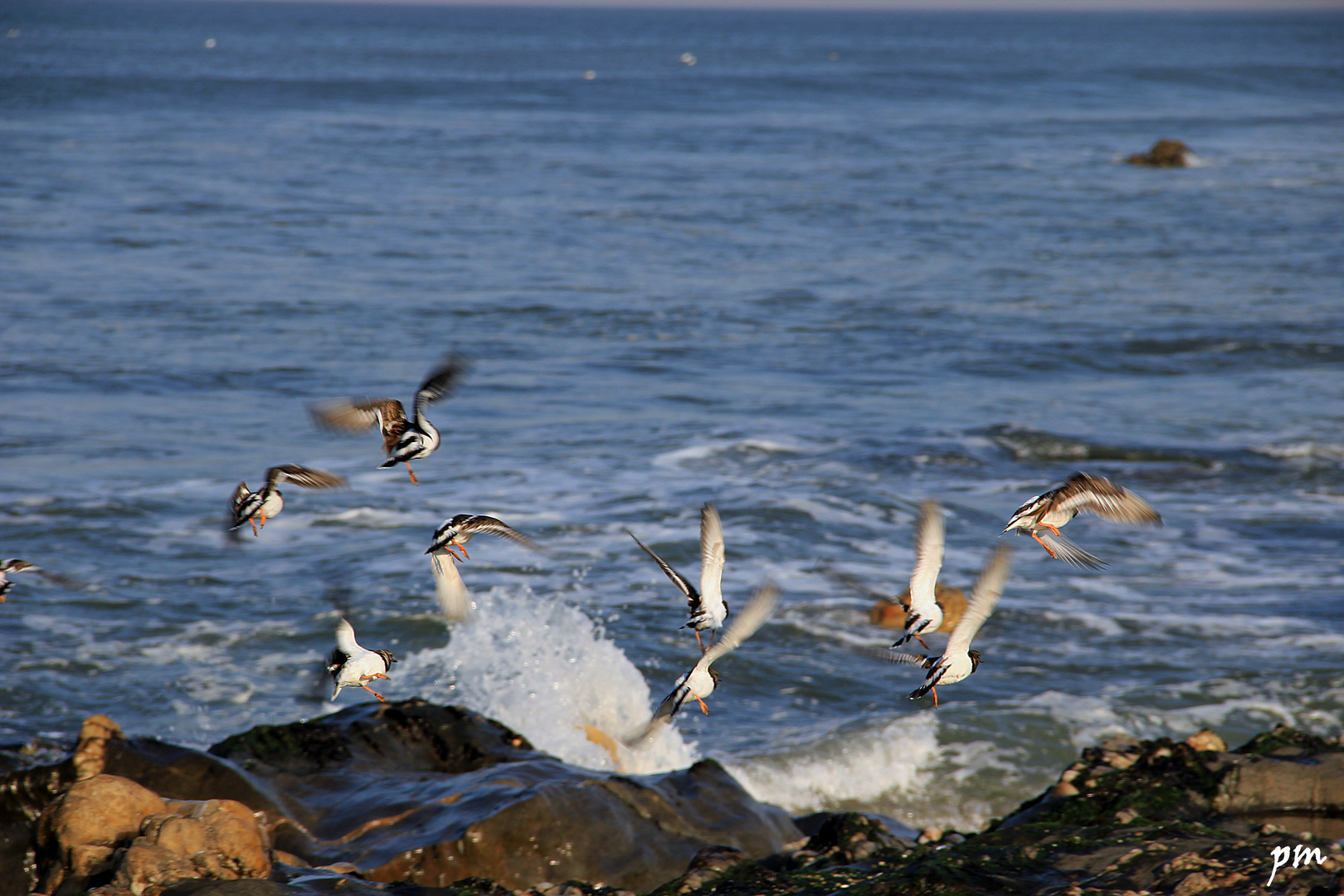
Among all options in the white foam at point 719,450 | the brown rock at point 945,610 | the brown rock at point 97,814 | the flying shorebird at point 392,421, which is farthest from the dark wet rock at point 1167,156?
the brown rock at point 97,814

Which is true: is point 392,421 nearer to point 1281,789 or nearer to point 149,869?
point 149,869

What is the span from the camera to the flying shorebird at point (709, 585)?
3.89 meters

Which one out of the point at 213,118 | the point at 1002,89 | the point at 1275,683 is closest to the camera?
the point at 1275,683

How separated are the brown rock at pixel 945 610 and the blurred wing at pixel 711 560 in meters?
6.40

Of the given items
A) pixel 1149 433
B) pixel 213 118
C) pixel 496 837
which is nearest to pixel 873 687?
pixel 496 837

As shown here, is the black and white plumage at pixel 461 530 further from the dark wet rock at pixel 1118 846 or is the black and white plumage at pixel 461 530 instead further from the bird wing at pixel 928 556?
the dark wet rock at pixel 1118 846

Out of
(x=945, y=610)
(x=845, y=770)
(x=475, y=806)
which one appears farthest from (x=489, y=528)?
(x=945, y=610)

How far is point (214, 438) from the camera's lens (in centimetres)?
1467

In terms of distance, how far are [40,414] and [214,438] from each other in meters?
2.42

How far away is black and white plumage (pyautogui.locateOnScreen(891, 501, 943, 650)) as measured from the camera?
3.95 m

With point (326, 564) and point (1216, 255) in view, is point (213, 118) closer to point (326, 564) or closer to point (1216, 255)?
point (1216, 255)

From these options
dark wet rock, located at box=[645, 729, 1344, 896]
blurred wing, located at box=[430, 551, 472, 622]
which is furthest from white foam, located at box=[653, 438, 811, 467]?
blurred wing, located at box=[430, 551, 472, 622]

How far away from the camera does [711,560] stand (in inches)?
161

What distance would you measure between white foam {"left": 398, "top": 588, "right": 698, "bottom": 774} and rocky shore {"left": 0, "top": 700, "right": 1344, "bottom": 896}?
5.83 feet
